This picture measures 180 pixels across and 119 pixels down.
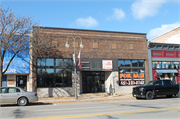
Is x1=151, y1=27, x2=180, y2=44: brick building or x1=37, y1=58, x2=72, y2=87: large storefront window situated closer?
x1=37, y1=58, x2=72, y2=87: large storefront window

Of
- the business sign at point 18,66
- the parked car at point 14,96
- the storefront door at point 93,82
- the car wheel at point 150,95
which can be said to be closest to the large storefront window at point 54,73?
the business sign at point 18,66

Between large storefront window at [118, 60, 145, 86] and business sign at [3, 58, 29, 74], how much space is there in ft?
37.7

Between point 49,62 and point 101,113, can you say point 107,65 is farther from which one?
point 101,113

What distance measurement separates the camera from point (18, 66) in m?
19.0

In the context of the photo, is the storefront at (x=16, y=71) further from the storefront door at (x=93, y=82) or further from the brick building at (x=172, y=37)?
the brick building at (x=172, y=37)

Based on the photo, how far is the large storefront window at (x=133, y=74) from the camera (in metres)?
22.9

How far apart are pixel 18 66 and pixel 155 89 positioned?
14267 millimetres

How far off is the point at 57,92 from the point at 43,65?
3.52 metres

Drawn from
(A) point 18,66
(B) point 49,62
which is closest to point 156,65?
(B) point 49,62

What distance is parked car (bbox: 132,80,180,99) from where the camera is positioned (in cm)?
1603

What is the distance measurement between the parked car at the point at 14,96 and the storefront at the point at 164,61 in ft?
55.1

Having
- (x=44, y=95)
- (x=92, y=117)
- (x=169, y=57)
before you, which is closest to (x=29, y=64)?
(x=44, y=95)

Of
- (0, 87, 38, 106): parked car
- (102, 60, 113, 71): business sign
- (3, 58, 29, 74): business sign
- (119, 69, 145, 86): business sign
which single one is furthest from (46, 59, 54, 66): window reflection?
(119, 69, 145, 86): business sign

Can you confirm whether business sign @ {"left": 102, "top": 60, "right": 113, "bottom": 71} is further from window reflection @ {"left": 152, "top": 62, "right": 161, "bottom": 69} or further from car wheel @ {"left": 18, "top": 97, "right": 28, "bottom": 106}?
car wheel @ {"left": 18, "top": 97, "right": 28, "bottom": 106}
